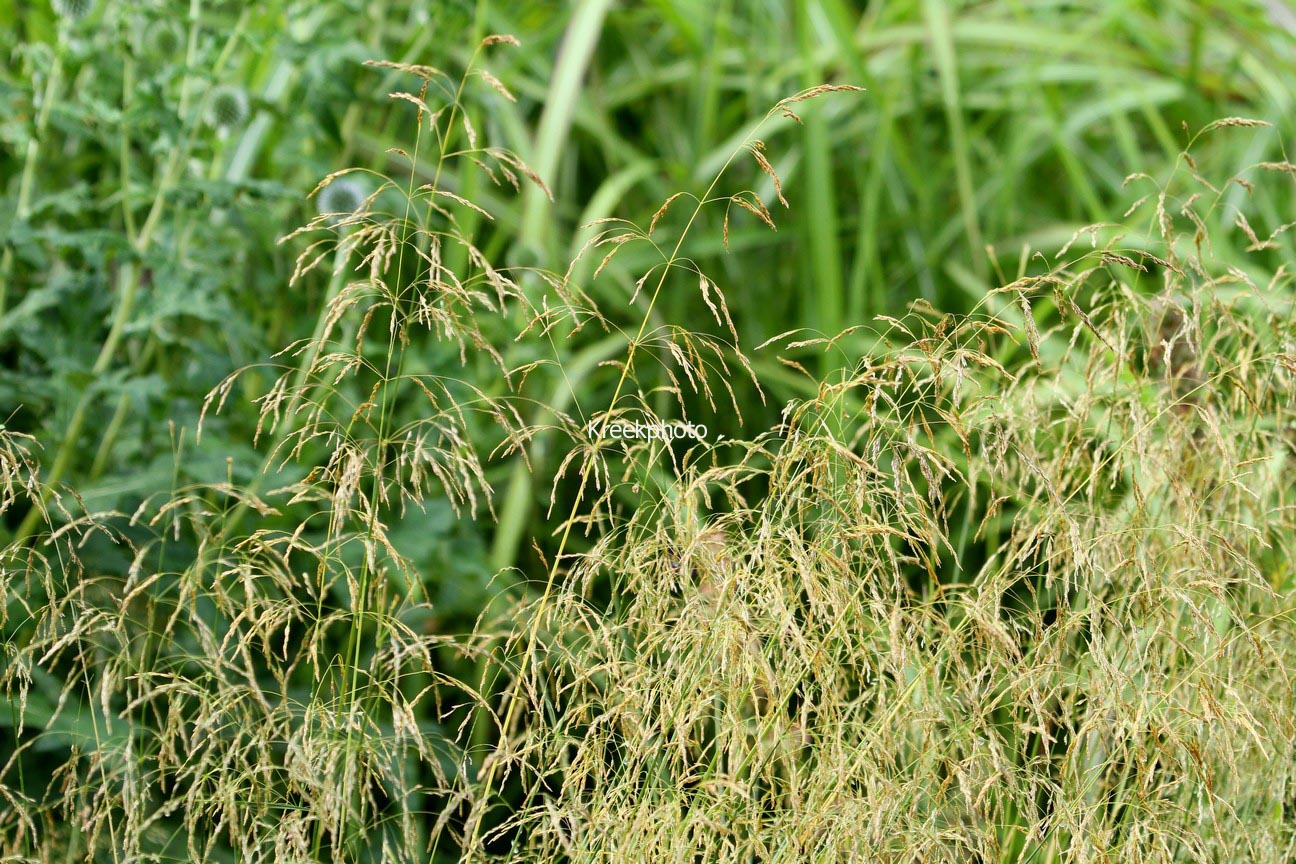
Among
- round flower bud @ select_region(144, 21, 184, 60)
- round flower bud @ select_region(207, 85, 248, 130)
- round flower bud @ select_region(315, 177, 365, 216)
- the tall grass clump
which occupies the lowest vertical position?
the tall grass clump

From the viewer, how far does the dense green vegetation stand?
0.93 metres

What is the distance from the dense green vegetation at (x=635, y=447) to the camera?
36.7 inches

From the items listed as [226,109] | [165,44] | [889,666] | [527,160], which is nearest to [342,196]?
[226,109]

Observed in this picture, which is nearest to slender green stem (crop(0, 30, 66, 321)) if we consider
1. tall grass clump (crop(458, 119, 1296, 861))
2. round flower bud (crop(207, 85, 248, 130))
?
round flower bud (crop(207, 85, 248, 130))

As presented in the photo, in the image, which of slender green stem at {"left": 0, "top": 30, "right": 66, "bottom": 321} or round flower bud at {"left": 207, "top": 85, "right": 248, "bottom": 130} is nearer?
slender green stem at {"left": 0, "top": 30, "right": 66, "bottom": 321}

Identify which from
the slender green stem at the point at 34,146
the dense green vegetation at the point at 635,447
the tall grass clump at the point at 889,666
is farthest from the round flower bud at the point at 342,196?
the tall grass clump at the point at 889,666

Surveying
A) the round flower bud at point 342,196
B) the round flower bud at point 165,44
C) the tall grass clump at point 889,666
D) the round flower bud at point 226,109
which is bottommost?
the tall grass clump at point 889,666

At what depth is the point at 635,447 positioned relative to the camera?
38.7 inches

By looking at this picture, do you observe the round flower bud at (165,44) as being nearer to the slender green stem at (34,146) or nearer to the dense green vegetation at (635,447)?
the dense green vegetation at (635,447)

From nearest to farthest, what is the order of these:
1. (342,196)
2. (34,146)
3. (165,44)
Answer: (34,146)
(342,196)
(165,44)

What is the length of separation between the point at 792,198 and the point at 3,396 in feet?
5.18

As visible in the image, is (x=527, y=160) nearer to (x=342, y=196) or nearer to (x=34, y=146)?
(x=342, y=196)

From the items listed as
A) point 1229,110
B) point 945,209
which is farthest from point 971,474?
point 1229,110

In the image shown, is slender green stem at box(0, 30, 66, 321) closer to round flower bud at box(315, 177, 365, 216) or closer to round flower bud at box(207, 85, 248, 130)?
round flower bud at box(207, 85, 248, 130)
